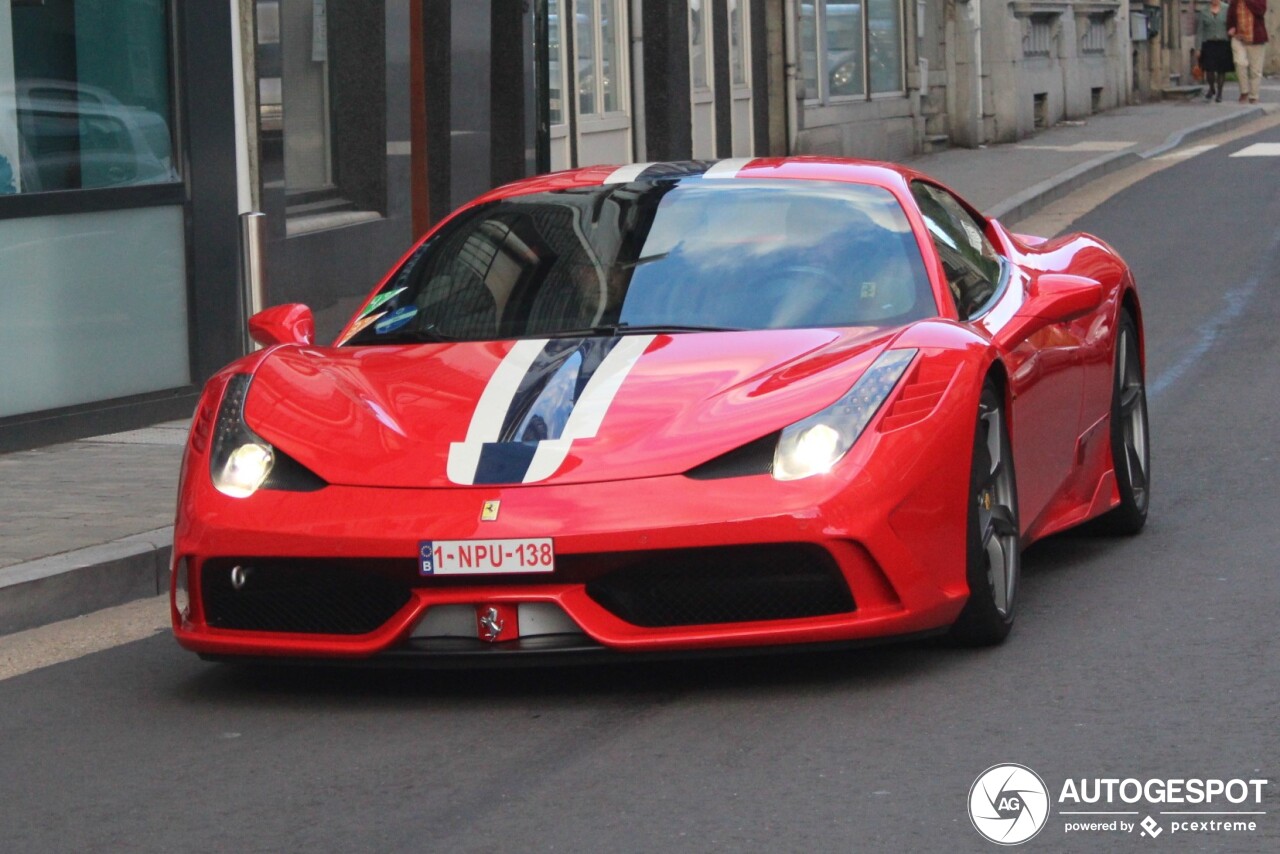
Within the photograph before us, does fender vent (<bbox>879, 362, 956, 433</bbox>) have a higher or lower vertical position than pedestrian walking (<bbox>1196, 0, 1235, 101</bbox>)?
lower

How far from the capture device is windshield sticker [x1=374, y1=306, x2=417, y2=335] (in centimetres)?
639

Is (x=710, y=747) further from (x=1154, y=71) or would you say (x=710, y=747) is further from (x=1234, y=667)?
(x=1154, y=71)

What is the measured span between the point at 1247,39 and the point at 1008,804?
110ft

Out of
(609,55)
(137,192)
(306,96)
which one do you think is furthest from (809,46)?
(137,192)

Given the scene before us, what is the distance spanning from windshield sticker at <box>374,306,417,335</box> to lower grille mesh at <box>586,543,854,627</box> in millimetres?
1394

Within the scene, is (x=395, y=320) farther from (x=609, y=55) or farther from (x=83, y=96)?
(x=609, y=55)

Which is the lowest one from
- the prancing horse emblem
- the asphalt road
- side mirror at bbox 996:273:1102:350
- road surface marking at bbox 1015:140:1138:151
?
the asphalt road

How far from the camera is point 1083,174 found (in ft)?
77.6

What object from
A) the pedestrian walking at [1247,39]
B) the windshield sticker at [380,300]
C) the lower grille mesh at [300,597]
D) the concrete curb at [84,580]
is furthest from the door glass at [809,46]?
the lower grille mesh at [300,597]

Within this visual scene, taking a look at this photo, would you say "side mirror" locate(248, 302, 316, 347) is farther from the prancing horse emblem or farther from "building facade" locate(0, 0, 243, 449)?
"building facade" locate(0, 0, 243, 449)

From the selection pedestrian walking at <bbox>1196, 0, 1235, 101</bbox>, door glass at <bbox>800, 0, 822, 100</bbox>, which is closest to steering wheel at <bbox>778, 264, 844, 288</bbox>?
door glass at <bbox>800, 0, 822, 100</bbox>

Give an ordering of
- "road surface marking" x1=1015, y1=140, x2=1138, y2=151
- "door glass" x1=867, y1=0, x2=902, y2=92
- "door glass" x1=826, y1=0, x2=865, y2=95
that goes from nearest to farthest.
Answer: "door glass" x1=826, y1=0, x2=865, y2=95, "road surface marking" x1=1015, y1=140, x2=1138, y2=151, "door glass" x1=867, y1=0, x2=902, y2=92

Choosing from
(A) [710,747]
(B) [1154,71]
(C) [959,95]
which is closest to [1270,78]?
(B) [1154,71]

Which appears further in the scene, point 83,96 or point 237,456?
point 83,96
